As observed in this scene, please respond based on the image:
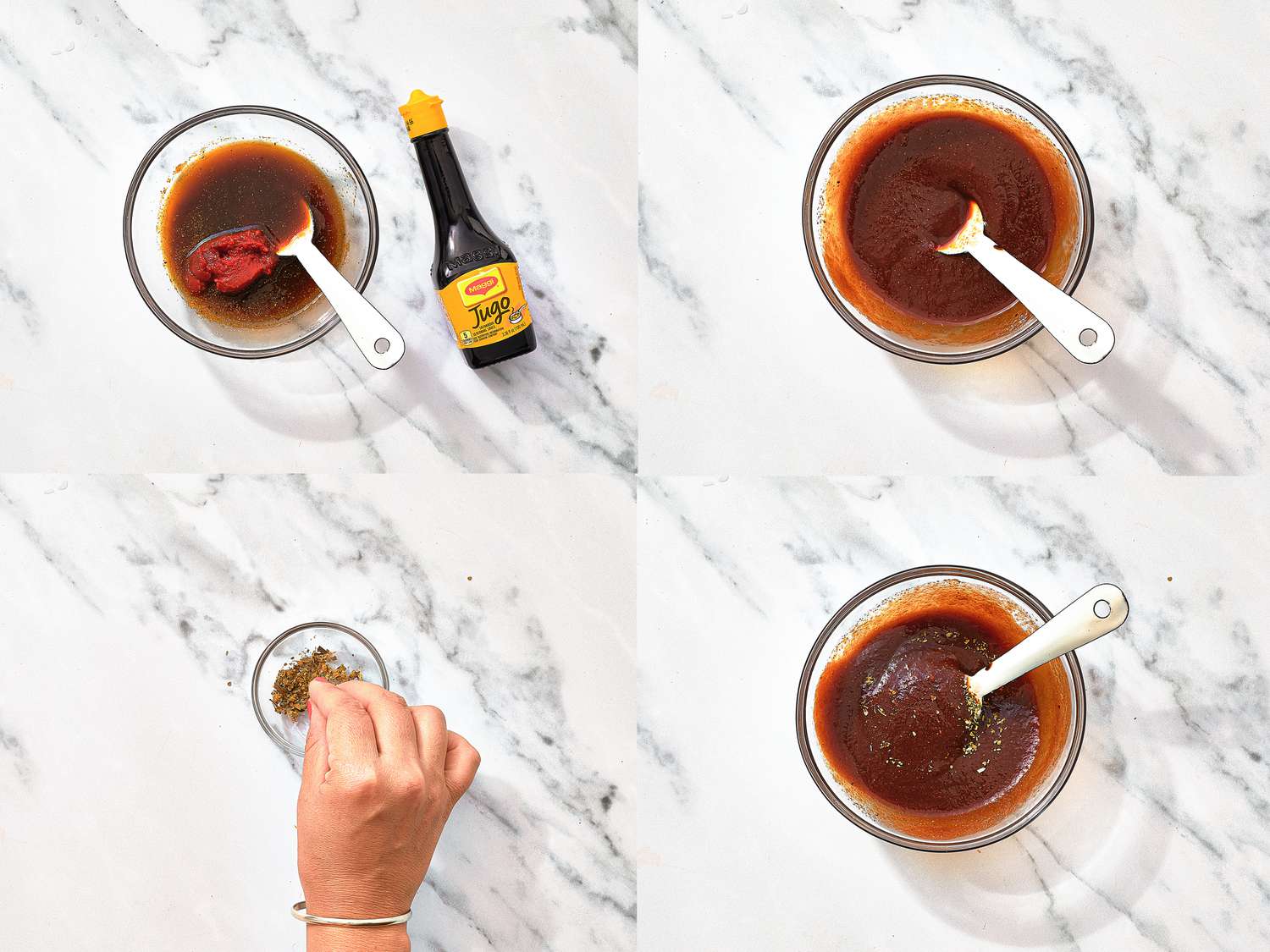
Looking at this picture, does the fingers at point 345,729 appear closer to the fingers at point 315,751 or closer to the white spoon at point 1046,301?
the fingers at point 315,751

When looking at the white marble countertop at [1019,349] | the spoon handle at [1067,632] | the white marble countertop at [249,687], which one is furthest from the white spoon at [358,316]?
the spoon handle at [1067,632]

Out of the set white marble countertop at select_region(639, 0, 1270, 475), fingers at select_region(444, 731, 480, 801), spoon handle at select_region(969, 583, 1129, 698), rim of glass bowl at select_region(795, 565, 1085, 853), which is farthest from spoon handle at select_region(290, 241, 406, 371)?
spoon handle at select_region(969, 583, 1129, 698)

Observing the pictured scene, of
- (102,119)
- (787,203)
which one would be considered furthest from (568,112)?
(102,119)

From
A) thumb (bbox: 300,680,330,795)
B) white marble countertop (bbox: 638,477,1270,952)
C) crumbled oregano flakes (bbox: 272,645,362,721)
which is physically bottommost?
crumbled oregano flakes (bbox: 272,645,362,721)

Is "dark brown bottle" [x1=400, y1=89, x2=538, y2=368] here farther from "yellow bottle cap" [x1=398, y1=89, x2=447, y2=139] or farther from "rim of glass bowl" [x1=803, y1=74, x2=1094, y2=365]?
"rim of glass bowl" [x1=803, y1=74, x2=1094, y2=365]

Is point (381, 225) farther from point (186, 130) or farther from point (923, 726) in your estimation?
point (923, 726)

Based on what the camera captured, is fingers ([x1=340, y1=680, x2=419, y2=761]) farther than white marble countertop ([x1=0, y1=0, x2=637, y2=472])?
No

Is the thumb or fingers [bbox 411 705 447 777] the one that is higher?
fingers [bbox 411 705 447 777]

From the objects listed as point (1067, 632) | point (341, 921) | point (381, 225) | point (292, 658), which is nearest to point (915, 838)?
point (1067, 632)
